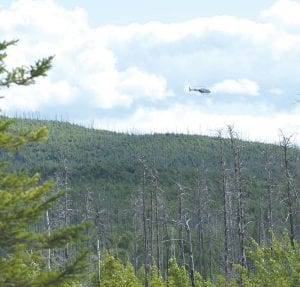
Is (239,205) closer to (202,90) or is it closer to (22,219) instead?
(202,90)

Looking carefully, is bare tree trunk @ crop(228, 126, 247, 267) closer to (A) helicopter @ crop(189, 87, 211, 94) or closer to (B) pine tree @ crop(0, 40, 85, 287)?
(A) helicopter @ crop(189, 87, 211, 94)

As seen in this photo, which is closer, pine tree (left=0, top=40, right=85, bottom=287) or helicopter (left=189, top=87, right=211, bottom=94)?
pine tree (left=0, top=40, right=85, bottom=287)

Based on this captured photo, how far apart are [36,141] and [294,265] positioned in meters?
18.9

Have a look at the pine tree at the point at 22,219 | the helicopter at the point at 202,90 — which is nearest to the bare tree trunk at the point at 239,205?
the helicopter at the point at 202,90

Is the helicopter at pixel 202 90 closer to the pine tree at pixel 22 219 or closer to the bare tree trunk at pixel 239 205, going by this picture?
the bare tree trunk at pixel 239 205

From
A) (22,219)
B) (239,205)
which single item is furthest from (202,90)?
(22,219)

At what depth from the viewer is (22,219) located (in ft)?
33.0

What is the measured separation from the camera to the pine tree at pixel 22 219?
9859mm

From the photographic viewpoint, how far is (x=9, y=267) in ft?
32.8

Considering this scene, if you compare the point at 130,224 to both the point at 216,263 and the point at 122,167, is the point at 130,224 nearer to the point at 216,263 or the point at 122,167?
the point at 216,263

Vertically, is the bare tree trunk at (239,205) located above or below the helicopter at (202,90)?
below

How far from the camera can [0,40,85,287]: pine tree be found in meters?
9.86

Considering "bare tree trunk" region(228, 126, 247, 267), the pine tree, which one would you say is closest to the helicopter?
"bare tree trunk" region(228, 126, 247, 267)

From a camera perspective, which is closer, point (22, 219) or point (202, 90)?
point (22, 219)
